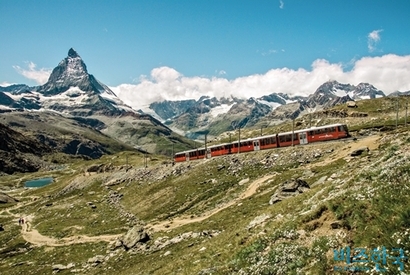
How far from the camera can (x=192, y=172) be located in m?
84.8

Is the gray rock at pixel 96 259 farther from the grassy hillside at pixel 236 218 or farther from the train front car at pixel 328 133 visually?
the train front car at pixel 328 133

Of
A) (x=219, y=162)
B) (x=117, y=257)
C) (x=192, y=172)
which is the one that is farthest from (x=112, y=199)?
(x=117, y=257)

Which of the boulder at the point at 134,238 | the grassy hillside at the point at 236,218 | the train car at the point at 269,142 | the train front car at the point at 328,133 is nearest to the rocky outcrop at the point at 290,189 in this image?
the grassy hillside at the point at 236,218

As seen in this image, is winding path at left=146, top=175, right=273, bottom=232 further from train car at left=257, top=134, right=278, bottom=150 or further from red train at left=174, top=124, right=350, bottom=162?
train car at left=257, top=134, right=278, bottom=150

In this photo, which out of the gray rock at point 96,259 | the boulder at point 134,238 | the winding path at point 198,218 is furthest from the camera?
the winding path at point 198,218

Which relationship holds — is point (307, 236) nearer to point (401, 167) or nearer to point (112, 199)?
point (401, 167)

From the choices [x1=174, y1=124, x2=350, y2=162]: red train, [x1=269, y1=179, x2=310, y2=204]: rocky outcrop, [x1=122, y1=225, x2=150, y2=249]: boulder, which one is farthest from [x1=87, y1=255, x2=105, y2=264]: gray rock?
[x1=174, y1=124, x2=350, y2=162]: red train

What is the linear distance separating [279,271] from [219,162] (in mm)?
68826

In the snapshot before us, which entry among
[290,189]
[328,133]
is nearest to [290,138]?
[328,133]

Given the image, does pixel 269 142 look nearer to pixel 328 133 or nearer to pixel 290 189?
pixel 328 133

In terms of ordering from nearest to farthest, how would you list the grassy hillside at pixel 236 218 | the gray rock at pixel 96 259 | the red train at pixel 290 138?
the grassy hillside at pixel 236 218 < the gray rock at pixel 96 259 < the red train at pixel 290 138

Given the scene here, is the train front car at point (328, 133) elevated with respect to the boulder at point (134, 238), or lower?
elevated

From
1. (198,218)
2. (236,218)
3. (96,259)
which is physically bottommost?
(96,259)

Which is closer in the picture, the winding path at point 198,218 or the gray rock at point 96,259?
the gray rock at point 96,259
